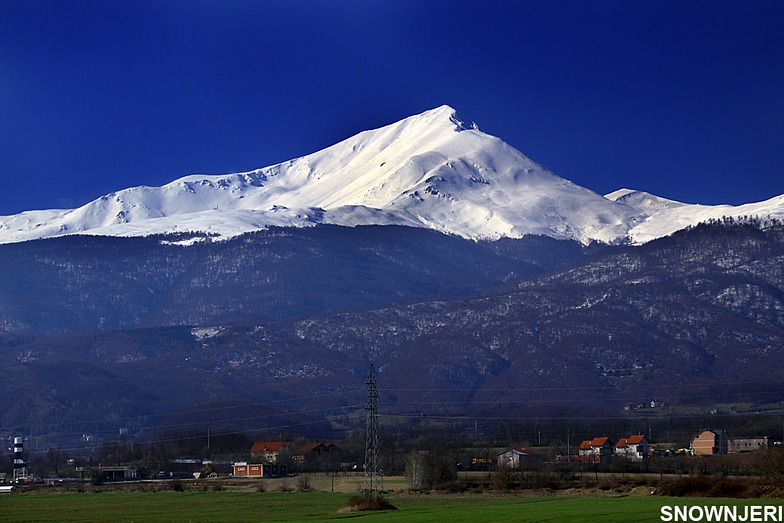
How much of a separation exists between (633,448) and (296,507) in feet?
223

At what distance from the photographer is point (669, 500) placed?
225 feet

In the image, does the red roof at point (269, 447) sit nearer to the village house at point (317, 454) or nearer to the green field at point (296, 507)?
the village house at point (317, 454)

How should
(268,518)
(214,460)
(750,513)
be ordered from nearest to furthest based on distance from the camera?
(750,513) < (268,518) < (214,460)

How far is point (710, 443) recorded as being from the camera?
145 m

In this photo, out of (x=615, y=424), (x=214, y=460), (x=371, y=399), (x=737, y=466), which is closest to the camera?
(x=371, y=399)

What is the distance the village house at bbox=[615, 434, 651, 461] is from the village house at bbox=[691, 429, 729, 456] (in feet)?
17.1

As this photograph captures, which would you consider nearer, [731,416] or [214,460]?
[214,460]

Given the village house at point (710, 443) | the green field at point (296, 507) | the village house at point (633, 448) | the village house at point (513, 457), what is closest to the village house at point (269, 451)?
the village house at point (513, 457)

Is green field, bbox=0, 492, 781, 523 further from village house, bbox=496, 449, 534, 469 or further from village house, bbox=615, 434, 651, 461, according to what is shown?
village house, bbox=615, 434, 651, 461

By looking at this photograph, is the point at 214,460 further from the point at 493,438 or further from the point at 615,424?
the point at 615,424

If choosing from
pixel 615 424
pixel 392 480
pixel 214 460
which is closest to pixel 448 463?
pixel 392 480

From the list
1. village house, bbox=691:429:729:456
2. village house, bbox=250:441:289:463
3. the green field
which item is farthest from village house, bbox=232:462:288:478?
village house, bbox=691:429:729:456

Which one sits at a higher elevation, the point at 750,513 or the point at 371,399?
the point at 371,399

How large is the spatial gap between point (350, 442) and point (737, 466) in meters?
69.5
